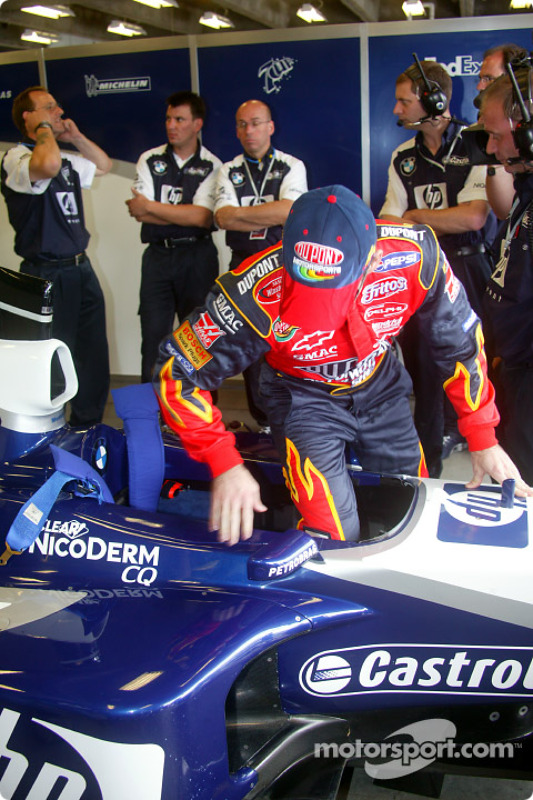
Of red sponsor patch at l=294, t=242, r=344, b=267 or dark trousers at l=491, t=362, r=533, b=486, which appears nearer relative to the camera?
red sponsor patch at l=294, t=242, r=344, b=267

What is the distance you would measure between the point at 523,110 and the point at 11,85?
15.2ft

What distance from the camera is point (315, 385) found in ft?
7.30

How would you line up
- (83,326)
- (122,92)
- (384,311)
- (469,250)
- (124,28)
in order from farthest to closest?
(124,28) → (122,92) → (83,326) → (469,250) → (384,311)

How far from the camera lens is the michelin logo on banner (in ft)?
17.3

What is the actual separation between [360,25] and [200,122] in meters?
1.20

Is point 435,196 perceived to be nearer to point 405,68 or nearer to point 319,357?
point 405,68

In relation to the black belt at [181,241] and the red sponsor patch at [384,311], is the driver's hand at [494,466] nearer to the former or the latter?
the red sponsor patch at [384,311]

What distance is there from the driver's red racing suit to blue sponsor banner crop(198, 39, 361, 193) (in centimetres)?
299

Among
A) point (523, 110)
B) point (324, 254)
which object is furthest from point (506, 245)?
point (324, 254)

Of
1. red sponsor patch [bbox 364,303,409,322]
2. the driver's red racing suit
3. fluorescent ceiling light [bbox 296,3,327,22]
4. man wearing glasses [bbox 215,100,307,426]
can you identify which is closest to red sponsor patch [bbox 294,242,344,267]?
the driver's red racing suit

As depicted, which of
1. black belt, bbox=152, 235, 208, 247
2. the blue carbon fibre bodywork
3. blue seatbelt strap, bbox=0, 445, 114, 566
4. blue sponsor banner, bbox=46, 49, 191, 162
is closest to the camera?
the blue carbon fibre bodywork

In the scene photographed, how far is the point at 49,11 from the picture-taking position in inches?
244

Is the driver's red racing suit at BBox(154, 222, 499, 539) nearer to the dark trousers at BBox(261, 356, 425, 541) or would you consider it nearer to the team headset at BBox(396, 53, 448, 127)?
the dark trousers at BBox(261, 356, 425, 541)

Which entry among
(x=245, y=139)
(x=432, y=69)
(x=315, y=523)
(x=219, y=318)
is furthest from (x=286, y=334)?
(x=245, y=139)
